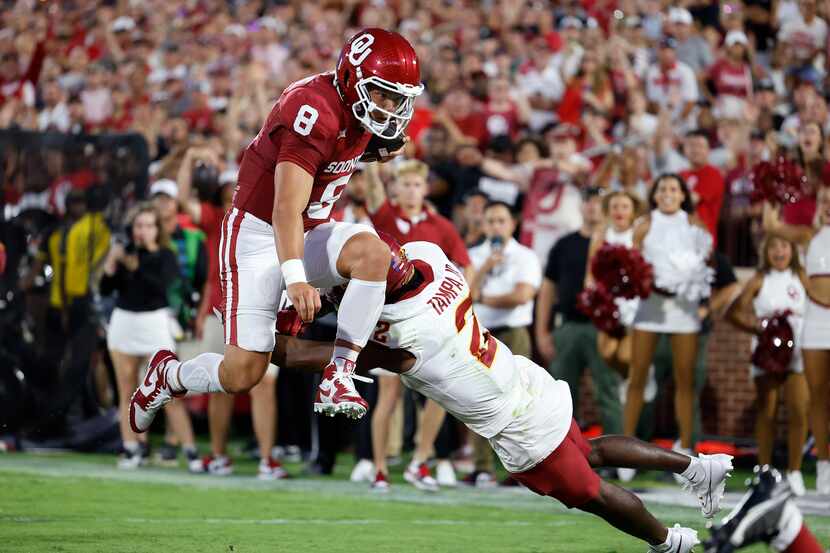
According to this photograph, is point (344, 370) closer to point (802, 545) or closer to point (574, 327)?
point (802, 545)

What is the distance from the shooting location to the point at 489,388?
597cm

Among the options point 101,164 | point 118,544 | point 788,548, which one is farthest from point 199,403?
point 788,548

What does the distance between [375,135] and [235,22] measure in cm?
1356

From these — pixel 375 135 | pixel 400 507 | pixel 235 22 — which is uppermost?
pixel 235 22

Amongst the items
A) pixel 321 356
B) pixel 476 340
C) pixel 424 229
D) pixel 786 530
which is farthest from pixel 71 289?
pixel 786 530

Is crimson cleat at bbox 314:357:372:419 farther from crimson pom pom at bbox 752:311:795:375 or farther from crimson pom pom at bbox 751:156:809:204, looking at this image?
crimson pom pom at bbox 751:156:809:204

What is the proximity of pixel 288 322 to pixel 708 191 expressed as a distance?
5761mm

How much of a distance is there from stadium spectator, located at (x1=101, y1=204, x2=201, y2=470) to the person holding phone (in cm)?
254

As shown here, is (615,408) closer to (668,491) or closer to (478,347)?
(668,491)

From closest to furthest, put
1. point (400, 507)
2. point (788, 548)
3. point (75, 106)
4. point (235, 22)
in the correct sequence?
1. point (788, 548)
2. point (400, 507)
3. point (75, 106)
4. point (235, 22)

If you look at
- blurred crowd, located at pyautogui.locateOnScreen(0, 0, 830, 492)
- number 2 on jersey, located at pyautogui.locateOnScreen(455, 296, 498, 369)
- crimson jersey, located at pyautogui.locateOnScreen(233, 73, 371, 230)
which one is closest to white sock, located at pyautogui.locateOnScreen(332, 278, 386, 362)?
number 2 on jersey, located at pyautogui.locateOnScreen(455, 296, 498, 369)

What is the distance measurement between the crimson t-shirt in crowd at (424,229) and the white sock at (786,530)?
17.9 feet

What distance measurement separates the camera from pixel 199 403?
13172 millimetres

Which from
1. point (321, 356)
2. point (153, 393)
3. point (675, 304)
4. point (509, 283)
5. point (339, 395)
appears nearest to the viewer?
point (339, 395)
